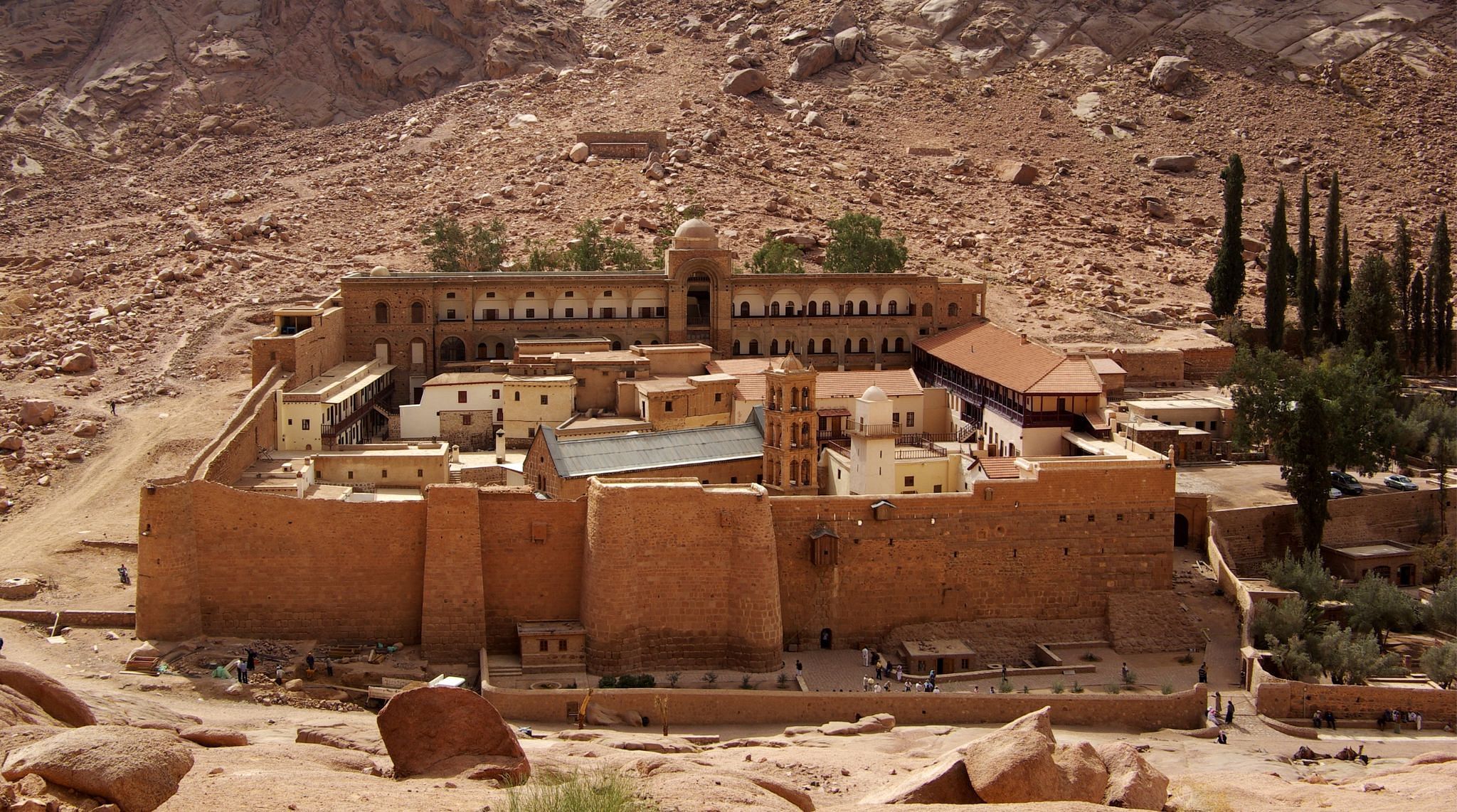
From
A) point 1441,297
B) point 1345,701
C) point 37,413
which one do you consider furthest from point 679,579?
point 1441,297

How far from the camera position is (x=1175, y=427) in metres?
44.5

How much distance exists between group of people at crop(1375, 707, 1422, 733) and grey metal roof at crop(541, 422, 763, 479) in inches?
610

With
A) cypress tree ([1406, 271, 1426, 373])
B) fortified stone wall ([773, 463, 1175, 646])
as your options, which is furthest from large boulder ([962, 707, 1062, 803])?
cypress tree ([1406, 271, 1426, 373])

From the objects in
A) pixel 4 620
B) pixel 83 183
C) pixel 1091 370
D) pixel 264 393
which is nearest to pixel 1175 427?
pixel 1091 370

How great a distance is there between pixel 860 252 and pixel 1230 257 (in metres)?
14.1

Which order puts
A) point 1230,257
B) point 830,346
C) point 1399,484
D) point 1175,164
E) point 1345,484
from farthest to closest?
point 1175,164 < point 1230,257 < point 830,346 < point 1399,484 < point 1345,484

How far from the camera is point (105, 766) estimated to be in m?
15.6

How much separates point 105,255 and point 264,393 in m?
25.6

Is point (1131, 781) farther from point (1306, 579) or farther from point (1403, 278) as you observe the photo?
point (1403, 278)

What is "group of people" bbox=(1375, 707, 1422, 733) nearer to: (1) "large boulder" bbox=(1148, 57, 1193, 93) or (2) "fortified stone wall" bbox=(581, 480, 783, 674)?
(2) "fortified stone wall" bbox=(581, 480, 783, 674)

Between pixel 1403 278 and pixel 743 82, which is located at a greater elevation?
pixel 743 82

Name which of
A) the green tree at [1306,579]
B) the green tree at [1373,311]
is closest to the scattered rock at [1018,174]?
the green tree at [1373,311]

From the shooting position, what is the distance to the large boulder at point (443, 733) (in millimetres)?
19609

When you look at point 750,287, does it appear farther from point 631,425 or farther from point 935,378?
point 631,425
